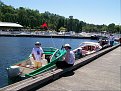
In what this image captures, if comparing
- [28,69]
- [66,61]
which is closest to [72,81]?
[66,61]

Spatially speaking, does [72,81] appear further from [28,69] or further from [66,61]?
[28,69]

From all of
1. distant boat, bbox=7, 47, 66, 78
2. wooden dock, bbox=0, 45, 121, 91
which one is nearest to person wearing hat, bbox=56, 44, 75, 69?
wooden dock, bbox=0, 45, 121, 91

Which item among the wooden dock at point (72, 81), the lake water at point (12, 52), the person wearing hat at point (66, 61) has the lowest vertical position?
the lake water at point (12, 52)

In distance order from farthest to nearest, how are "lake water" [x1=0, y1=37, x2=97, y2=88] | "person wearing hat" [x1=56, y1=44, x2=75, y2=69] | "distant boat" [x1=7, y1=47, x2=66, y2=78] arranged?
"lake water" [x1=0, y1=37, x2=97, y2=88] < "distant boat" [x1=7, y1=47, x2=66, y2=78] < "person wearing hat" [x1=56, y1=44, x2=75, y2=69]

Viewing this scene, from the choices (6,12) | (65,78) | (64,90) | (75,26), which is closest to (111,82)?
(65,78)

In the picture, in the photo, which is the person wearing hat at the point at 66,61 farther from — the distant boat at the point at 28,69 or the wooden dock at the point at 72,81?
the distant boat at the point at 28,69

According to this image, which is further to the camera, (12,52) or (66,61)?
(12,52)

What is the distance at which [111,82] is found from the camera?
1185cm

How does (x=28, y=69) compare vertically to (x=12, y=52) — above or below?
above

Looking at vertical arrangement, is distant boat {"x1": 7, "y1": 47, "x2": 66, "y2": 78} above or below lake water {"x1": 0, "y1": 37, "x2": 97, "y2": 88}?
above

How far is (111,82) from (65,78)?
2.00 m

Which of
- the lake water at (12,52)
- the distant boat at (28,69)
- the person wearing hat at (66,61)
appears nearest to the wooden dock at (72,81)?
the person wearing hat at (66,61)

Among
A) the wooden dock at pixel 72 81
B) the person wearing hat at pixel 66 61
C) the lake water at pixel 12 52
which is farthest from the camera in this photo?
the lake water at pixel 12 52

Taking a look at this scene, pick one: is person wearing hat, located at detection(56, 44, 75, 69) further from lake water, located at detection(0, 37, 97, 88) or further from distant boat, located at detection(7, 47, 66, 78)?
lake water, located at detection(0, 37, 97, 88)
